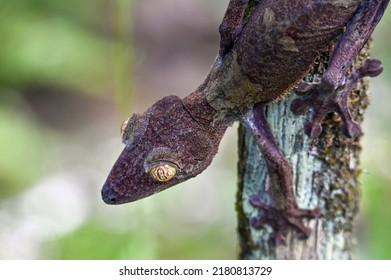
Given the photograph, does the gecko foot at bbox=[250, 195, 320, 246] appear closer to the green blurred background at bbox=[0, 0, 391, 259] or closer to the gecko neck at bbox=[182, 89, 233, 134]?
the gecko neck at bbox=[182, 89, 233, 134]

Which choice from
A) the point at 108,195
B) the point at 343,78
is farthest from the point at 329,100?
the point at 108,195

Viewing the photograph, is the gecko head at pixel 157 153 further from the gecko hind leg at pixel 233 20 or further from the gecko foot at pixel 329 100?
the gecko foot at pixel 329 100

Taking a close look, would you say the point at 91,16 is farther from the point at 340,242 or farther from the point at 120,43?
the point at 340,242

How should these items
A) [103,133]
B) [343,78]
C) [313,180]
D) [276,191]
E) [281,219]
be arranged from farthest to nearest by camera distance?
[103,133] < [281,219] < [276,191] < [313,180] < [343,78]

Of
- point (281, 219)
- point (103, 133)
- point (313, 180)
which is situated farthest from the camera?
point (103, 133)

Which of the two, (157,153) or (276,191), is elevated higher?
(157,153)

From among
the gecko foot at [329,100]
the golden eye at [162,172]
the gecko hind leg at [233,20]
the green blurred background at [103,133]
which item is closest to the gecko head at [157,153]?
the golden eye at [162,172]

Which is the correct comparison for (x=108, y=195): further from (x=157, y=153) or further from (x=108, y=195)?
(x=157, y=153)
